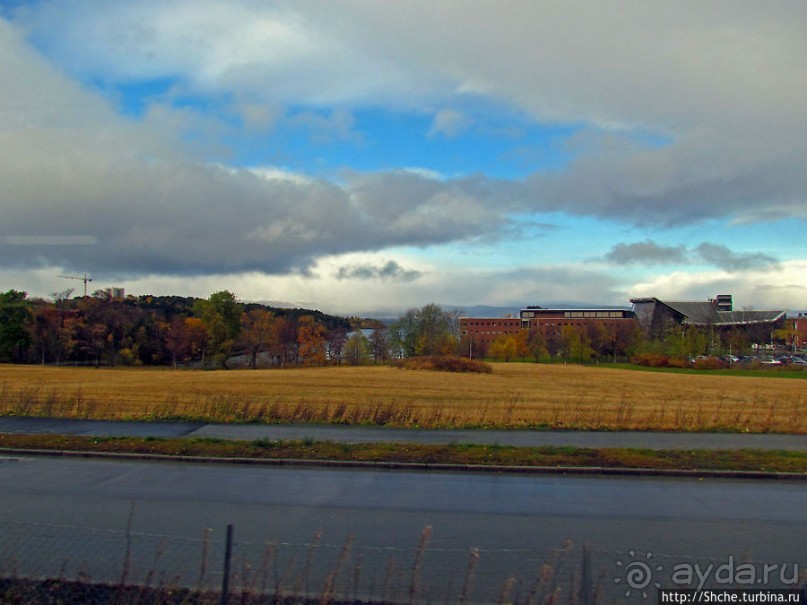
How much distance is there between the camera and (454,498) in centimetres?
1024

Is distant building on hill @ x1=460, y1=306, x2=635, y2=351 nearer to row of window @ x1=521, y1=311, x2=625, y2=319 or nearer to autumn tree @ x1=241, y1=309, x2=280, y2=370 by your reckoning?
row of window @ x1=521, y1=311, x2=625, y2=319

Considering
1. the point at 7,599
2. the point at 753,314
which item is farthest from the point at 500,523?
the point at 753,314

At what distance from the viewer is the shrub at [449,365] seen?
200ft

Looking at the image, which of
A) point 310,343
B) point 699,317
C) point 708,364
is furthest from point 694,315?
point 310,343

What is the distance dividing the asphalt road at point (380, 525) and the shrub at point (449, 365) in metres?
48.9

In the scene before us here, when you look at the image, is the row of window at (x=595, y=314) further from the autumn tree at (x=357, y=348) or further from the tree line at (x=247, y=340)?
the autumn tree at (x=357, y=348)

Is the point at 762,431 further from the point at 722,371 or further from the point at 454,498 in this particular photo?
the point at 722,371

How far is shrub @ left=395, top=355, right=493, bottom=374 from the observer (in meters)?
60.8

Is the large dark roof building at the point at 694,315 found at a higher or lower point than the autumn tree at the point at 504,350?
higher

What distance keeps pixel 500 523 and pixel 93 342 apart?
90564 millimetres

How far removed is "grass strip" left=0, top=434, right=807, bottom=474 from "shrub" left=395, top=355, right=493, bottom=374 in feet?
151

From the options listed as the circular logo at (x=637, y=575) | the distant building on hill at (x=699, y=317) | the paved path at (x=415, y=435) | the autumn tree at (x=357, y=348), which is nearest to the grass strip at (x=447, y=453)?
the paved path at (x=415, y=435)

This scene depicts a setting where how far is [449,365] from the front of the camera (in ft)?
203

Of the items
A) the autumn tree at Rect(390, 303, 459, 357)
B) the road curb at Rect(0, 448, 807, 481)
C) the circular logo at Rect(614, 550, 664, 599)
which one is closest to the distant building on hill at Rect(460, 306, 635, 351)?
the autumn tree at Rect(390, 303, 459, 357)
